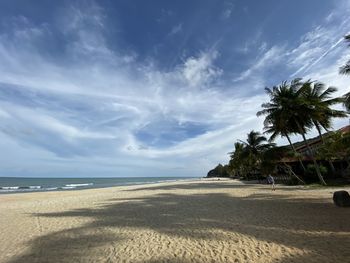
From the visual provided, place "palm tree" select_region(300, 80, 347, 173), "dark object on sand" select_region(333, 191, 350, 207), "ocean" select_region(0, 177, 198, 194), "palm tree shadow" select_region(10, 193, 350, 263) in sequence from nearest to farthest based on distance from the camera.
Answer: "palm tree shadow" select_region(10, 193, 350, 263) → "dark object on sand" select_region(333, 191, 350, 207) → "palm tree" select_region(300, 80, 347, 173) → "ocean" select_region(0, 177, 198, 194)

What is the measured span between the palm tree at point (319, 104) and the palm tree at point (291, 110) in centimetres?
36

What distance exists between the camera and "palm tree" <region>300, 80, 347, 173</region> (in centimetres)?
2188

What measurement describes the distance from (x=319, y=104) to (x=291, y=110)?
240 cm

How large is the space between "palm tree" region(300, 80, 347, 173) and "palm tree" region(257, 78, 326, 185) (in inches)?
14.2

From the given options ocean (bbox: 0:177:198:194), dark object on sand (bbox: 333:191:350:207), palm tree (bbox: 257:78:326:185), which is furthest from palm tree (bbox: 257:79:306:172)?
ocean (bbox: 0:177:198:194)

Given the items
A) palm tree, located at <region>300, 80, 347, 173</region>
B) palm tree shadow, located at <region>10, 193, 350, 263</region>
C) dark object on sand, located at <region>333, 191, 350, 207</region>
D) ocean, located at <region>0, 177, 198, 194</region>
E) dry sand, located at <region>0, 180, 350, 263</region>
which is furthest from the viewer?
ocean, located at <region>0, 177, 198, 194</region>

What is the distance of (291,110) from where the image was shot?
2214 cm

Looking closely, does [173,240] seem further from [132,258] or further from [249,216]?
[249,216]

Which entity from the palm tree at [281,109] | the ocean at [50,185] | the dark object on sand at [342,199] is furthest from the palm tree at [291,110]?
the ocean at [50,185]

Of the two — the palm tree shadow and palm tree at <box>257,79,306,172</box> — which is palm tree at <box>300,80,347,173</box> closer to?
palm tree at <box>257,79,306,172</box>

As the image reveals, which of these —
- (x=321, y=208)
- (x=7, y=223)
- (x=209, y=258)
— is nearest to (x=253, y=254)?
(x=209, y=258)

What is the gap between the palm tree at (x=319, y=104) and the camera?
2188 cm

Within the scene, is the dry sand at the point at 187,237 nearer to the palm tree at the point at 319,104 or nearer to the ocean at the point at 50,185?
the palm tree at the point at 319,104

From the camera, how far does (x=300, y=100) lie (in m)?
21.7
